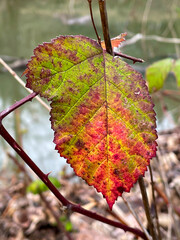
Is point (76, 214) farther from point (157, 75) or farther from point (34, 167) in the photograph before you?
point (34, 167)

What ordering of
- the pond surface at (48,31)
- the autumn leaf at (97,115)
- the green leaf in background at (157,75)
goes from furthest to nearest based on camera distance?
the pond surface at (48,31), the green leaf in background at (157,75), the autumn leaf at (97,115)

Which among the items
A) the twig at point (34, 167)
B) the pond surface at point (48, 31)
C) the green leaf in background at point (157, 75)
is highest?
the twig at point (34, 167)

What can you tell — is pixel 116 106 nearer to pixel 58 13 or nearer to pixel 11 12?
pixel 58 13

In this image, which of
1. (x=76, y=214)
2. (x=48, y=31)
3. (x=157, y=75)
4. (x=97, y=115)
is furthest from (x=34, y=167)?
(x=48, y=31)

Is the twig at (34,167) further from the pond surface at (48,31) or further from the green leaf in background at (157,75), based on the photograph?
the pond surface at (48,31)

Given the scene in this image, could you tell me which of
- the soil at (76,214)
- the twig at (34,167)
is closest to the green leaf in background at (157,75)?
the soil at (76,214)

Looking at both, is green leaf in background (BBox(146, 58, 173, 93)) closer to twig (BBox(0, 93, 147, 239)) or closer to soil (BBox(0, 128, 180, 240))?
soil (BBox(0, 128, 180, 240))
